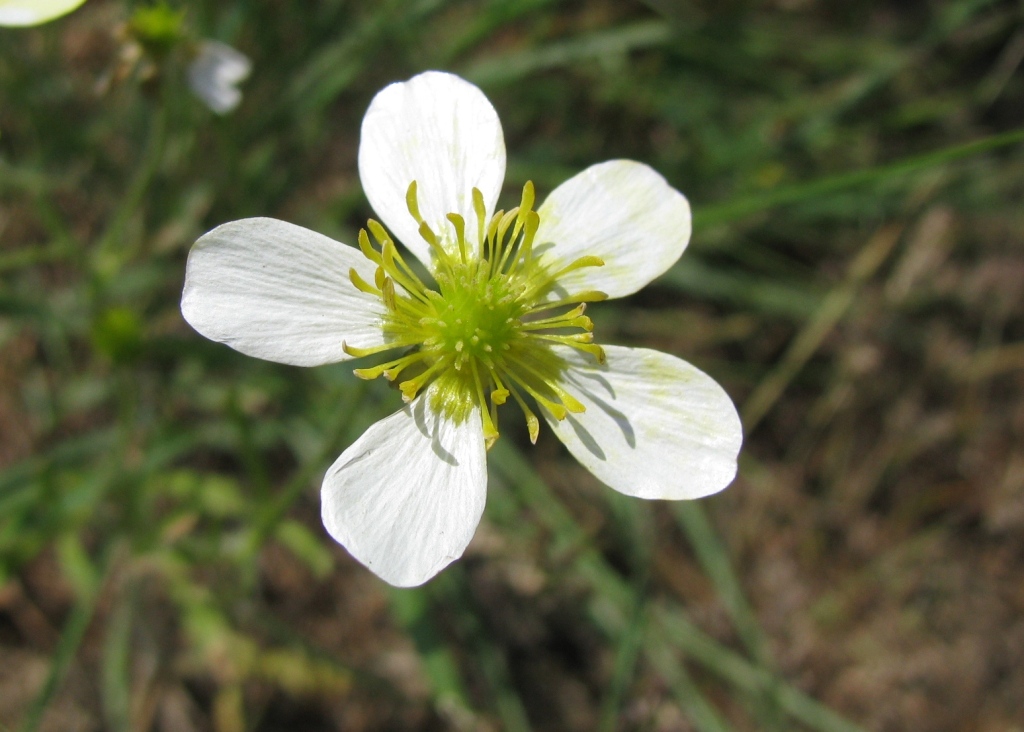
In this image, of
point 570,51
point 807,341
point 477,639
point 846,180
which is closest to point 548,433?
point 477,639

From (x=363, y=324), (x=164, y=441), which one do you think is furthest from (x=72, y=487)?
(x=363, y=324)

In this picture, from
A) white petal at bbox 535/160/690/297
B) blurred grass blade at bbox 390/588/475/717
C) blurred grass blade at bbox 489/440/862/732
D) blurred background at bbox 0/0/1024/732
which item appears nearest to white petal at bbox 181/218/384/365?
white petal at bbox 535/160/690/297

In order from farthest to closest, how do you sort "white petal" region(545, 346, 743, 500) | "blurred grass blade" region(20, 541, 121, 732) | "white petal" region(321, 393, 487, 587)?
"blurred grass blade" region(20, 541, 121, 732) → "white petal" region(545, 346, 743, 500) → "white petal" region(321, 393, 487, 587)

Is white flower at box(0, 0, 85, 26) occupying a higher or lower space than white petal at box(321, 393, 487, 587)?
higher

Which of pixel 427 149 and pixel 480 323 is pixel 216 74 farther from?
pixel 480 323

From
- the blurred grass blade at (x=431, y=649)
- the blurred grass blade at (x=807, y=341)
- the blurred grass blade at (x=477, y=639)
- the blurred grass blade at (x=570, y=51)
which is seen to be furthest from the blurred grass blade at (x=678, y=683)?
the blurred grass blade at (x=570, y=51)

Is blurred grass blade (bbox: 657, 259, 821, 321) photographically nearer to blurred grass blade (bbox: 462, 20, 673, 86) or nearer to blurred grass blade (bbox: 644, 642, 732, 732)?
blurred grass blade (bbox: 462, 20, 673, 86)
